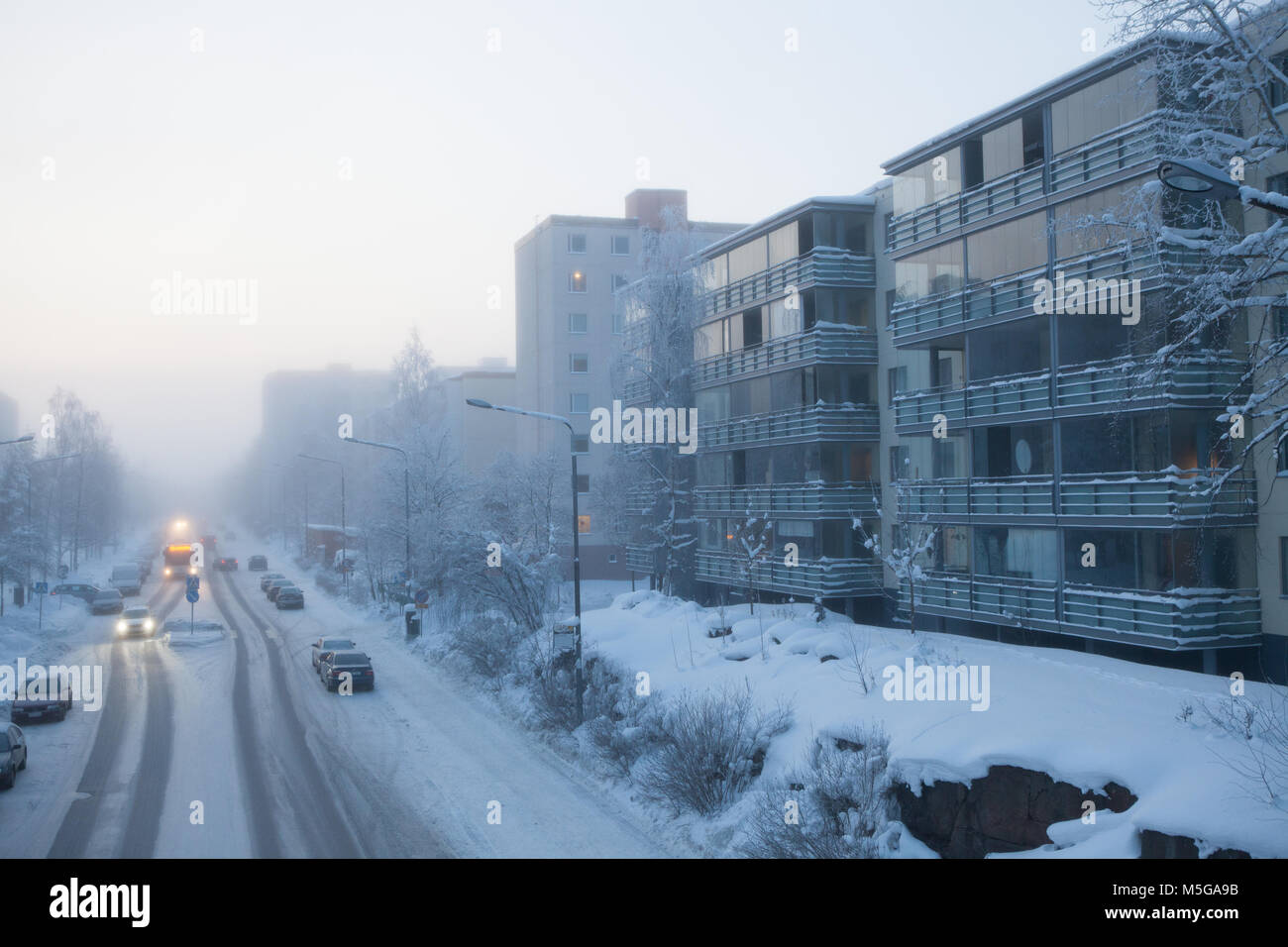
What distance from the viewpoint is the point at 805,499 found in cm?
3378

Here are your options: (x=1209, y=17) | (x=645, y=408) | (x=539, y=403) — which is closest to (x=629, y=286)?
(x=645, y=408)

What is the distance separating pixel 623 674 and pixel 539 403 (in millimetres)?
38825

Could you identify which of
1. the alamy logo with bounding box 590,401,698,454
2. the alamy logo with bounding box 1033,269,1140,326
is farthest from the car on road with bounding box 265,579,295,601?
the alamy logo with bounding box 1033,269,1140,326

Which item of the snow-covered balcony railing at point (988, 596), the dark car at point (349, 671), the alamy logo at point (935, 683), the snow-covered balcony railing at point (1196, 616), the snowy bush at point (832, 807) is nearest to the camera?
the snowy bush at point (832, 807)

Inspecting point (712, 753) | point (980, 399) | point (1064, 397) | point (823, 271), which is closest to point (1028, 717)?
point (712, 753)

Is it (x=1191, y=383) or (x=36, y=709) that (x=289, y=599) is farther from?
(x=1191, y=383)

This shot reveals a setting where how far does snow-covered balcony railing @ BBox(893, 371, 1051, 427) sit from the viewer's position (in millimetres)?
23750

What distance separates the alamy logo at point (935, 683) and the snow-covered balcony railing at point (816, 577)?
14.4 metres

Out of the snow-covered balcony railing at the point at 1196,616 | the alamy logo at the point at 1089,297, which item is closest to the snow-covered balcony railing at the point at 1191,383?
the alamy logo at the point at 1089,297

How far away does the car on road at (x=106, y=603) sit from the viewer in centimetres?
5162

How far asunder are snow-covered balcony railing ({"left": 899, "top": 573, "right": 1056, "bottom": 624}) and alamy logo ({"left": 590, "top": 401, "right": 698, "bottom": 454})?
13954 mm

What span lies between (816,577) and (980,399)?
9.50 metres

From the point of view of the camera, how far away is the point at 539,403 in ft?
201

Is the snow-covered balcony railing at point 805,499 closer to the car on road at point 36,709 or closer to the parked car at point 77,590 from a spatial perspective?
the car on road at point 36,709
